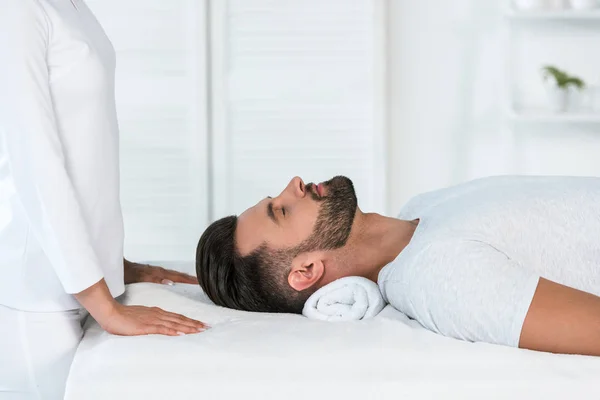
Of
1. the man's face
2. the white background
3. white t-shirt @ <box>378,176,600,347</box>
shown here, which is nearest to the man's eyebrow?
the man's face

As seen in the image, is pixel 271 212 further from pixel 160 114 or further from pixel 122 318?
pixel 160 114

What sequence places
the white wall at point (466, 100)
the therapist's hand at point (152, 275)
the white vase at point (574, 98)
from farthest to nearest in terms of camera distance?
the white wall at point (466, 100)
the white vase at point (574, 98)
the therapist's hand at point (152, 275)

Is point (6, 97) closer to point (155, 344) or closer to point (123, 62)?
point (155, 344)

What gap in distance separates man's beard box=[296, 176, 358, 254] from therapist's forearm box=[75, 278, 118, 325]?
465 mm

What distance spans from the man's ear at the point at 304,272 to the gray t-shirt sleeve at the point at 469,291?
26cm

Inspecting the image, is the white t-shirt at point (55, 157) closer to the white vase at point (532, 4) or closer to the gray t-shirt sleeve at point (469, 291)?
the gray t-shirt sleeve at point (469, 291)

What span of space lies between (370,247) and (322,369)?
51 cm

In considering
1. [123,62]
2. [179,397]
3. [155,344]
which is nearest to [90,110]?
[155,344]

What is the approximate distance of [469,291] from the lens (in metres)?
1.51

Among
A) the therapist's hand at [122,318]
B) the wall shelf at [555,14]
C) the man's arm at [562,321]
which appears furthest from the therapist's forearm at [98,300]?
the wall shelf at [555,14]

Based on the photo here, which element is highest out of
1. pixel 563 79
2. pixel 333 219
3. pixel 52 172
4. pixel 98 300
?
pixel 563 79

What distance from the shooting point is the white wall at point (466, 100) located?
3.95 m

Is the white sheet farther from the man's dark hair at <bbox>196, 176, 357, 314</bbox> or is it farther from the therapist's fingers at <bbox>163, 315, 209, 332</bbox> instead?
the man's dark hair at <bbox>196, 176, 357, 314</bbox>

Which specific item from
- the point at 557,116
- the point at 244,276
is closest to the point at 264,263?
the point at 244,276
